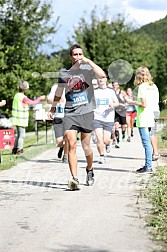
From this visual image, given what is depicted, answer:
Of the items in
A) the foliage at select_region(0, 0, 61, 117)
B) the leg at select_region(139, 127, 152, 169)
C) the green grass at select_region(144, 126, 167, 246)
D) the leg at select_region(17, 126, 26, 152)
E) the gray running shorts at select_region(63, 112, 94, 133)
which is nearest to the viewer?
the green grass at select_region(144, 126, 167, 246)

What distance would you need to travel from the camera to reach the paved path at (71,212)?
5723mm

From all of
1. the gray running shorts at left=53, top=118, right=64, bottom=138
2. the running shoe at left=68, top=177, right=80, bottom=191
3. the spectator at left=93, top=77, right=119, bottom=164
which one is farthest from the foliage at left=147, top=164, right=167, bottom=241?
the gray running shorts at left=53, top=118, right=64, bottom=138

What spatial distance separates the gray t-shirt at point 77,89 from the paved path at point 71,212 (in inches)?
47.2

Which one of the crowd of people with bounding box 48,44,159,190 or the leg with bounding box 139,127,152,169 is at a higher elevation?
the crowd of people with bounding box 48,44,159,190

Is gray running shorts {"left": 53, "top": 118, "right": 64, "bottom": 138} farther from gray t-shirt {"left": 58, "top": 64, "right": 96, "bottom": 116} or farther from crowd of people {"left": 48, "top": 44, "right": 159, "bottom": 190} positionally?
gray t-shirt {"left": 58, "top": 64, "right": 96, "bottom": 116}

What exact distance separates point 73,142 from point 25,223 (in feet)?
8.22

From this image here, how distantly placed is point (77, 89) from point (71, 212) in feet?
8.16

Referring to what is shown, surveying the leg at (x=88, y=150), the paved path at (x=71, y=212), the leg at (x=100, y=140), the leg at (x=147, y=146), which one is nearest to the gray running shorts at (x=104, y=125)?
the leg at (x=100, y=140)

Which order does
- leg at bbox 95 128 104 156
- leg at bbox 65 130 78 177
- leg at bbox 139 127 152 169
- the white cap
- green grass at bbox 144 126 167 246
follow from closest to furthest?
1. green grass at bbox 144 126 167 246
2. leg at bbox 65 130 78 177
3. leg at bbox 139 127 152 169
4. leg at bbox 95 128 104 156
5. the white cap

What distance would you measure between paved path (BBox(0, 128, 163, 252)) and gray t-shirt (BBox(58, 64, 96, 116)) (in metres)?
1.20

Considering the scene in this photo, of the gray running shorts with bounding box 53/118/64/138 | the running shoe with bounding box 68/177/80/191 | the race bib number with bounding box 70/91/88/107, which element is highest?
the race bib number with bounding box 70/91/88/107

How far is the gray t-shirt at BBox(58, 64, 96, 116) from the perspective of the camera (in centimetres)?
917

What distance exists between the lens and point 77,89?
361 inches

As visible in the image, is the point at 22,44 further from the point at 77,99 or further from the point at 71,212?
the point at 71,212
